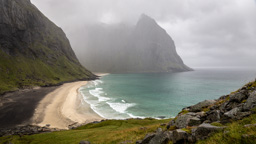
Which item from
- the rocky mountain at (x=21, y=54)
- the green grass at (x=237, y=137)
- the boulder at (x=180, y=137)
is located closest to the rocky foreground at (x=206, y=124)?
the boulder at (x=180, y=137)

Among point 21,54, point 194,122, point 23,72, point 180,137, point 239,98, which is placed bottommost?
point 194,122

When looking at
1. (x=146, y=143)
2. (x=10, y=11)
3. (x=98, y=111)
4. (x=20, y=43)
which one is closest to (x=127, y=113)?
(x=98, y=111)

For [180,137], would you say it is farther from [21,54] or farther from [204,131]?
[21,54]

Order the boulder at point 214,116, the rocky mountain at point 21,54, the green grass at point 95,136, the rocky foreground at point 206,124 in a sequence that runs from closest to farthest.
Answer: the rocky foreground at point 206,124
the boulder at point 214,116
the green grass at point 95,136
the rocky mountain at point 21,54

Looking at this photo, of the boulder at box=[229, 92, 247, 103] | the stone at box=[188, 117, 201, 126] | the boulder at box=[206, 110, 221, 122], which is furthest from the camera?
the boulder at box=[229, 92, 247, 103]

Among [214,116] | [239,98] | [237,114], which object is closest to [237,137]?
[237,114]

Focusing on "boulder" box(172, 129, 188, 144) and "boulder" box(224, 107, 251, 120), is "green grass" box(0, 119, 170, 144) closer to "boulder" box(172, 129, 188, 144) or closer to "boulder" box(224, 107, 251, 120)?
"boulder" box(172, 129, 188, 144)

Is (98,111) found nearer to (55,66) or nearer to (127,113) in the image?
(127,113)

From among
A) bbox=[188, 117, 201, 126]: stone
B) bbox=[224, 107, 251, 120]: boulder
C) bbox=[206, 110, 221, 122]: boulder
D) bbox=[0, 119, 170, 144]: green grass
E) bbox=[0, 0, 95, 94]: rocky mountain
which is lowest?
bbox=[0, 119, 170, 144]: green grass

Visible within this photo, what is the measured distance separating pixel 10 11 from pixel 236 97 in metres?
244

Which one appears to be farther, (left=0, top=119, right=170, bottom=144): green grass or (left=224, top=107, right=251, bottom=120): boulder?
(left=0, top=119, right=170, bottom=144): green grass

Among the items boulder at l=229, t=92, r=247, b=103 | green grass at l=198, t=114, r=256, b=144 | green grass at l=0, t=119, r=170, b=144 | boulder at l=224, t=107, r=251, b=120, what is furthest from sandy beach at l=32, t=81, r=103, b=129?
green grass at l=198, t=114, r=256, b=144

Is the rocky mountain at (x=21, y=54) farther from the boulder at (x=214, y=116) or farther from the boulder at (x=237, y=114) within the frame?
the boulder at (x=237, y=114)

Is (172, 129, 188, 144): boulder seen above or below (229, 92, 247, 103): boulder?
below
